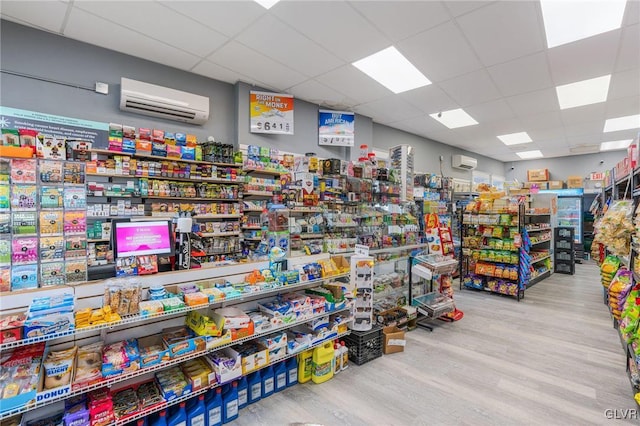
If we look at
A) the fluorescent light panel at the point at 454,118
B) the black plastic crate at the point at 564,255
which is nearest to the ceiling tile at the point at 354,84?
the fluorescent light panel at the point at 454,118

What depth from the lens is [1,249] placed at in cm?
189

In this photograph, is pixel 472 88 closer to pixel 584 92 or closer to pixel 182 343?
pixel 584 92

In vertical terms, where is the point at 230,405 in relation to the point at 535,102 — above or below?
below

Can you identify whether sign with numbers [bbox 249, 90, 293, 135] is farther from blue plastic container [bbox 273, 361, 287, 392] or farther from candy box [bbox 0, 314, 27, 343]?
candy box [bbox 0, 314, 27, 343]

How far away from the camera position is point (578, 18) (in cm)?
329

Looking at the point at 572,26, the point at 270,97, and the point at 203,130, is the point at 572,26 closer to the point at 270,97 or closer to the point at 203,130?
the point at 270,97

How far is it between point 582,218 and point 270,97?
11033 millimetres

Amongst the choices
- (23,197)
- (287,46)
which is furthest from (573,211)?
(23,197)

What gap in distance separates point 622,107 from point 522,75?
311cm

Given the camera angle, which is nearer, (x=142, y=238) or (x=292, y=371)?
(x=142, y=238)

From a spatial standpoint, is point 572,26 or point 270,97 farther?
point 270,97

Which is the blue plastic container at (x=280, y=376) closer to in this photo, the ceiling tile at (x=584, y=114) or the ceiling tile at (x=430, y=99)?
the ceiling tile at (x=430, y=99)

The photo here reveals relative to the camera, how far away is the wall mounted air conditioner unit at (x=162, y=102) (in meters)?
4.06

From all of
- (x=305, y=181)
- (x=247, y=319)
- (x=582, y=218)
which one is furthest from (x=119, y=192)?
(x=582, y=218)
